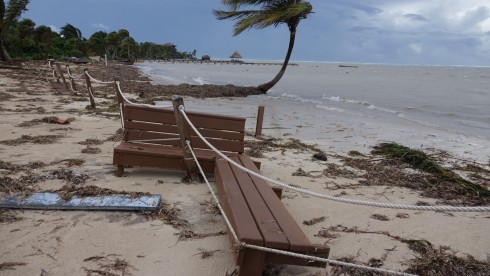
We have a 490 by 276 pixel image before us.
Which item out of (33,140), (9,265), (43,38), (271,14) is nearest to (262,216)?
(9,265)

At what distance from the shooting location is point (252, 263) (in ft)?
9.14

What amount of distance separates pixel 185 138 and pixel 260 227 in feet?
7.46

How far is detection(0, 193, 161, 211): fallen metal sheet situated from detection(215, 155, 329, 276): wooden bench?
0.94m

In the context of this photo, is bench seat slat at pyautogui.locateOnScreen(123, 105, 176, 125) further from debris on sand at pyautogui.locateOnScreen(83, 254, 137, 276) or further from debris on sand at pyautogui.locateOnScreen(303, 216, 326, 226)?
debris on sand at pyautogui.locateOnScreen(83, 254, 137, 276)

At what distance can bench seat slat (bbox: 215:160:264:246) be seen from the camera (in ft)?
9.07

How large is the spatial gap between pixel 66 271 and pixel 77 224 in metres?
0.81

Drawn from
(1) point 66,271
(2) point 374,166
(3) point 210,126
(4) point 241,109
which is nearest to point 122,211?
(1) point 66,271

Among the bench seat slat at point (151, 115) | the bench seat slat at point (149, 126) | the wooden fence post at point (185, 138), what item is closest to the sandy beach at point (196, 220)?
the wooden fence post at point (185, 138)

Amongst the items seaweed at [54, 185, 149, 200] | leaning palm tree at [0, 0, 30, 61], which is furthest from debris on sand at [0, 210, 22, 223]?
leaning palm tree at [0, 0, 30, 61]

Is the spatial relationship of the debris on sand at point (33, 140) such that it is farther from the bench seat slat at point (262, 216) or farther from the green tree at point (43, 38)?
the green tree at point (43, 38)

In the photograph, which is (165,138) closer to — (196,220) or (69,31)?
(196,220)

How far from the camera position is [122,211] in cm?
404

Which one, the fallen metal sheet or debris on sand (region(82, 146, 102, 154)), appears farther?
debris on sand (region(82, 146, 102, 154))

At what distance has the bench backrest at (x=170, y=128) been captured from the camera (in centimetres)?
533
